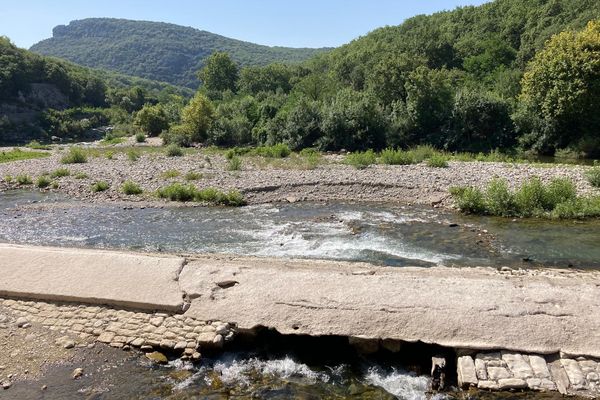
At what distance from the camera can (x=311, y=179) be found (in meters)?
24.0

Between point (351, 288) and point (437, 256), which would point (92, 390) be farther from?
point (437, 256)

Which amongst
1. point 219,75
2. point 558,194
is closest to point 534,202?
point 558,194

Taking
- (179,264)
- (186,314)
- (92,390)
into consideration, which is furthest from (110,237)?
(92,390)

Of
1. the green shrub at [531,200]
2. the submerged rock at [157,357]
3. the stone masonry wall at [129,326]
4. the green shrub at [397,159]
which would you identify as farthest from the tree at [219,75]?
the submerged rock at [157,357]

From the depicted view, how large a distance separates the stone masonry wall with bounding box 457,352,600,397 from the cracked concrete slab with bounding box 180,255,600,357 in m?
0.20

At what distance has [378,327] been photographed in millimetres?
8727

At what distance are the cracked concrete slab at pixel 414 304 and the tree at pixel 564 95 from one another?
25567 millimetres

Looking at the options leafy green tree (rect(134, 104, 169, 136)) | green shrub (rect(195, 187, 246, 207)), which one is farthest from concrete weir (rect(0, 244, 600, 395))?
leafy green tree (rect(134, 104, 169, 136))

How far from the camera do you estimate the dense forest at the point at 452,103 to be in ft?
109

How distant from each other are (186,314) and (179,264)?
7.14 ft

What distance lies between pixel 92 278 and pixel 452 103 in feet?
114

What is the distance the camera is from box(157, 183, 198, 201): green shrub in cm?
2206

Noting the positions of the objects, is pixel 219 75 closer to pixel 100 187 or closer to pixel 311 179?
pixel 100 187

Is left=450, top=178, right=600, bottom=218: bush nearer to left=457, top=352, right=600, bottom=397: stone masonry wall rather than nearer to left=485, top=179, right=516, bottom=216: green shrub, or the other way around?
left=485, top=179, right=516, bottom=216: green shrub
